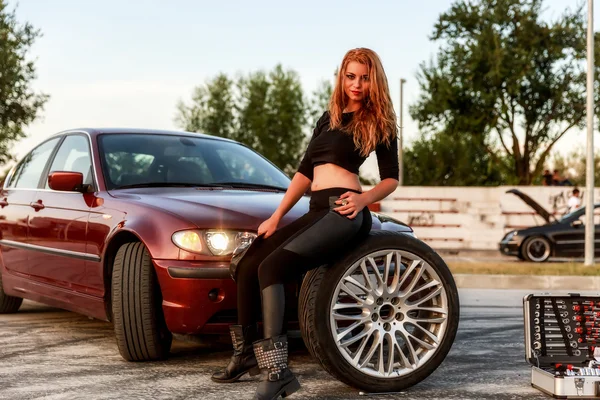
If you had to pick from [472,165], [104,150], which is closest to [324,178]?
[104,150]

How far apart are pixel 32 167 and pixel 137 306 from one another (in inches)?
108

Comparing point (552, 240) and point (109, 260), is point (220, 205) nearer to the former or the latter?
point (109, 260)

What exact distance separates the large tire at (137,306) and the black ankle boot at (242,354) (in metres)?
0.73

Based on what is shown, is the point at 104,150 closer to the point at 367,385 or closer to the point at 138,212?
the point at 138,212

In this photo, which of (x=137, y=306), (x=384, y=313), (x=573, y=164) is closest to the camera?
(x=384, y=313)

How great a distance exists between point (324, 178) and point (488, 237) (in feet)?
68.6

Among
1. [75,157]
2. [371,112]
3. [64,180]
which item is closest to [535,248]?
[75,157]

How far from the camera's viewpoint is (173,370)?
5.24 m

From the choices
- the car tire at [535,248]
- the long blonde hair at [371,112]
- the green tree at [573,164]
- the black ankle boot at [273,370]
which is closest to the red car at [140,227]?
the black ankle boot at [273,370]

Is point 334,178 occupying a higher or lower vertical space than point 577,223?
higher

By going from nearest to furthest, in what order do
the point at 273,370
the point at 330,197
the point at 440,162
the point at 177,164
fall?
the point at 273,370, the point at 330,197, the point at 177,164, the point at 440,162

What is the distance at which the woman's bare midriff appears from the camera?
4.59 meters

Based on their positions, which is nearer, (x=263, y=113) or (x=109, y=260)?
(x=109, y=260)

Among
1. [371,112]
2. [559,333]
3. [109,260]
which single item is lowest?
[559,333]
